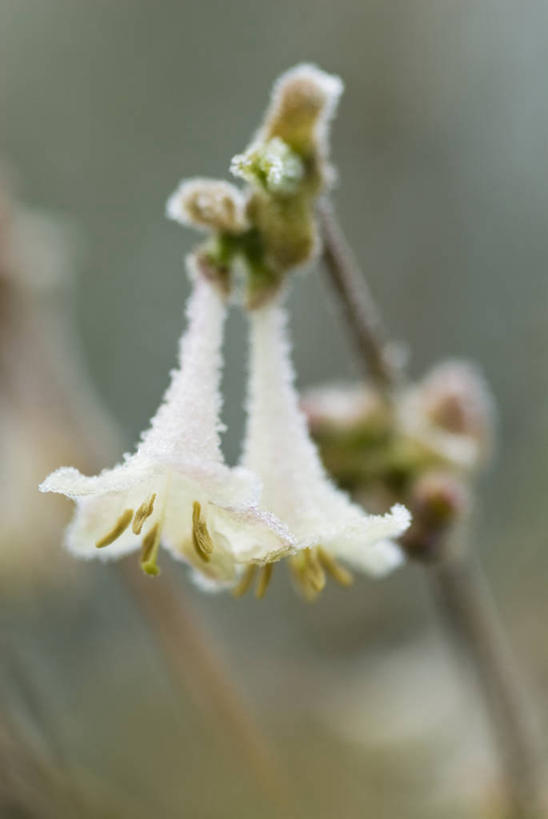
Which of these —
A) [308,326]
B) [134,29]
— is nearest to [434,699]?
[308,326]

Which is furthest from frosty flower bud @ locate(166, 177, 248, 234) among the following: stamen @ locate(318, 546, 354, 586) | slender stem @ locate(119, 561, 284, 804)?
slender stem @ locate(119, 561, 284, 804)

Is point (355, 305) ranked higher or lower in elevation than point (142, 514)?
higher

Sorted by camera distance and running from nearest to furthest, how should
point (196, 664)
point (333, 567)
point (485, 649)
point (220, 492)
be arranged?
point (220, 492)
point (333, 567)
point (485, 649)
point (196, 664)

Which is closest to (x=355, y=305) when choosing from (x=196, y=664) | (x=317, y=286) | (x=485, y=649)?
(x=485, y=649)

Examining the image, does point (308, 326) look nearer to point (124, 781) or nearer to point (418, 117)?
point (418, 117)

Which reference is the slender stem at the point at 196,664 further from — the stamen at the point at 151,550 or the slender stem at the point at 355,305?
the stamen at the point at 151,550

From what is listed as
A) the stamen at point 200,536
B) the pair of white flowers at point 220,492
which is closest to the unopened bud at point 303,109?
the pair of white flowers at point 220,492

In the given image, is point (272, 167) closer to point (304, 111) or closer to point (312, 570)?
point (304, 111)
